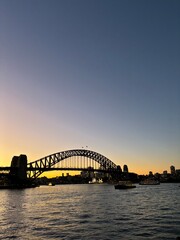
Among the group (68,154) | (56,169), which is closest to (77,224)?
(56,169)

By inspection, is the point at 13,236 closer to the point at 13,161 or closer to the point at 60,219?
the point at 60,219

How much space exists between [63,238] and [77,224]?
661 centimetres

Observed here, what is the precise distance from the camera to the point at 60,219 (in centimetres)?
3312

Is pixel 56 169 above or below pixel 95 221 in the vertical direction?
above

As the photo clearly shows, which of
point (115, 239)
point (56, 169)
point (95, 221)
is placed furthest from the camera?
point (56, 169)

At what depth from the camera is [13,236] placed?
24.5 metres

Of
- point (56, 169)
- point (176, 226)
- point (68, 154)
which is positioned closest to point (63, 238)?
point (176, 226)

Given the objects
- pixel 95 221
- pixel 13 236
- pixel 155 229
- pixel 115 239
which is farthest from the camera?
pixel 95 221

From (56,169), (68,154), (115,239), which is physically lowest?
(115,239)

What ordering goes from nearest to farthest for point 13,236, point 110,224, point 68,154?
point 13,236
point 110,224
point 68,154

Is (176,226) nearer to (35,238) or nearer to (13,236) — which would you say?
(35,238)

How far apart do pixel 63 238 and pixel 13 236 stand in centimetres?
464

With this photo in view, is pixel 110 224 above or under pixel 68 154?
under

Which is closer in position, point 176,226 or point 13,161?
point 176,226
